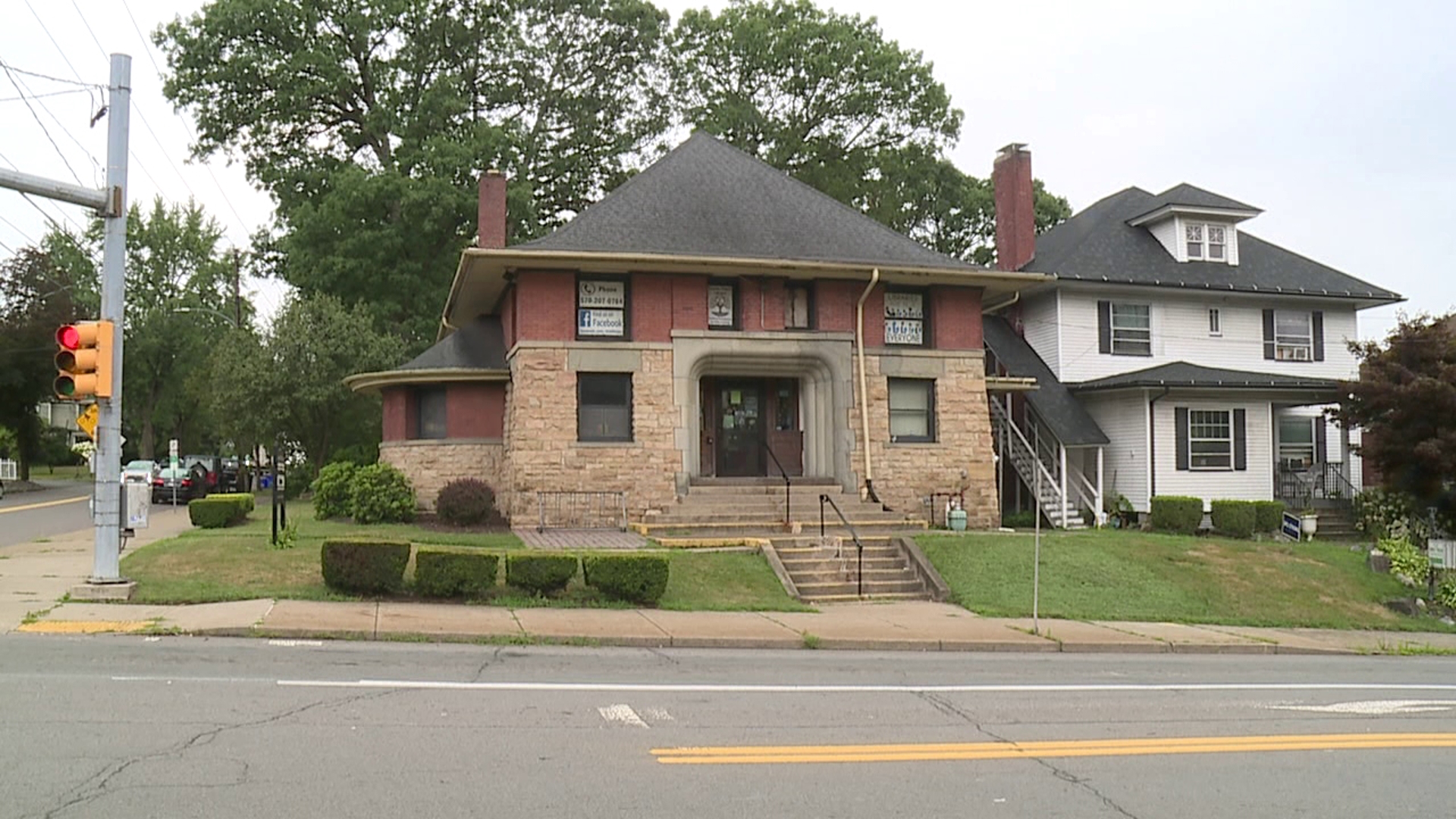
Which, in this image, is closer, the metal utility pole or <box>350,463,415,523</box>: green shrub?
the metal utility pole

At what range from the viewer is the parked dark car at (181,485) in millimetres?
38906

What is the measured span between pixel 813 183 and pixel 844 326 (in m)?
Answer: 22.0

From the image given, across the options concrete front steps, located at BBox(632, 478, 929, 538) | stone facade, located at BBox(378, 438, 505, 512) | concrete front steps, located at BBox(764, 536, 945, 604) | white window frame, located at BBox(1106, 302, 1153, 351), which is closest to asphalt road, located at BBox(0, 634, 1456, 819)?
concrete front steps, located at BBox(764, 536, 945, 604)

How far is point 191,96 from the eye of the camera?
3953cm

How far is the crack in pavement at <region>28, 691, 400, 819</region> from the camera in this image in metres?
6.15

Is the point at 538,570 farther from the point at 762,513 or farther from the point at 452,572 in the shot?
the point at 762,513

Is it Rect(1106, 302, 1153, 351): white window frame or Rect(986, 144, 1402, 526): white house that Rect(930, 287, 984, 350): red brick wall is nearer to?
Rect(986, 144, 1402, 526): white house

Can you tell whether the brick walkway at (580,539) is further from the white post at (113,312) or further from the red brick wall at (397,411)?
the white post at (113,312)

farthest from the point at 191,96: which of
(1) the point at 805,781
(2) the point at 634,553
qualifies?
(1) the point at 805,781

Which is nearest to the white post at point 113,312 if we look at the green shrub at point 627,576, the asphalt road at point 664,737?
the asphalt road at point 664,737

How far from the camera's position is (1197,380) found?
28703mm

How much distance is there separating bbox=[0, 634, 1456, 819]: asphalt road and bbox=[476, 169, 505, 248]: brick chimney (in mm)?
15591

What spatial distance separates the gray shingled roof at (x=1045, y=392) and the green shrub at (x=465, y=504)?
45.7 feet

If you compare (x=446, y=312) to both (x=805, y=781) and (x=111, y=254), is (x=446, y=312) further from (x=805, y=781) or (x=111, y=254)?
(x=805, y=781)
